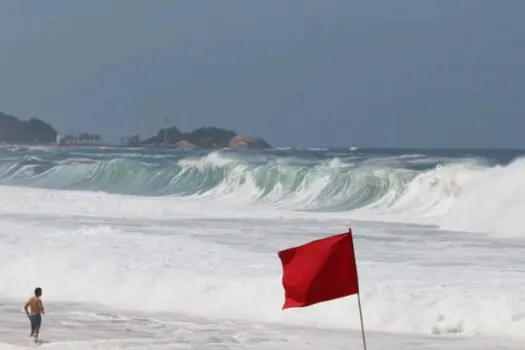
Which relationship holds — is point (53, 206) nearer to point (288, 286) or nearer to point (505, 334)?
point (505, 334)

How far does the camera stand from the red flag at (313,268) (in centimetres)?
927

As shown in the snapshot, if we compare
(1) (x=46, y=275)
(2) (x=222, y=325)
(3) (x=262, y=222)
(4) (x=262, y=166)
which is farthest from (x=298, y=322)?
(4) (x=262, y=166)

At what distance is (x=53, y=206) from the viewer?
3631cm

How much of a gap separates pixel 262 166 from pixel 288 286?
143 feet

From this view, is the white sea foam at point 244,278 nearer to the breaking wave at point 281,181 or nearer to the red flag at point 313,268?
the red flag at point 313,268

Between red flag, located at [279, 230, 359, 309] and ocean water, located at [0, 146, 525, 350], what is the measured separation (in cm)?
424

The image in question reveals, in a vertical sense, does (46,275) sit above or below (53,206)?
below

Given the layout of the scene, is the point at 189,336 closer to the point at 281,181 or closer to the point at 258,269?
the point at 258,269

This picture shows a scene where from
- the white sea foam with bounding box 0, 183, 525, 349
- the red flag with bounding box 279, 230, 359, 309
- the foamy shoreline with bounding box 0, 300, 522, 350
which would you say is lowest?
the red flag with bounding box 279, 230, 359, 309

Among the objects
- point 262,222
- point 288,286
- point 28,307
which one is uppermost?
point 262,222

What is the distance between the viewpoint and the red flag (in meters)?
9.27

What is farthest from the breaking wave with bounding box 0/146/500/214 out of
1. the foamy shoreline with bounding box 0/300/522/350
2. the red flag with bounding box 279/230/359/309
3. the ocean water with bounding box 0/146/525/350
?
Result: the red flag with bounding box 279/230/359/309

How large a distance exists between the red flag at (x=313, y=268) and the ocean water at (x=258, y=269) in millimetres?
4243

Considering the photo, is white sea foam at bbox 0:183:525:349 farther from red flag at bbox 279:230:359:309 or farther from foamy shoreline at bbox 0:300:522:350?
red flag at bbox 279:230:359:309
